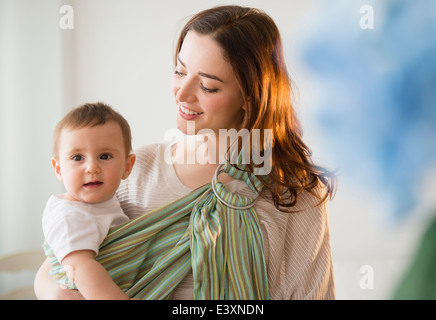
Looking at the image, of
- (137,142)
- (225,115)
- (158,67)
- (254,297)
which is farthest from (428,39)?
(137,142)

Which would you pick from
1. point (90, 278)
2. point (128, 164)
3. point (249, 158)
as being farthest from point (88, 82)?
point (90, 278)

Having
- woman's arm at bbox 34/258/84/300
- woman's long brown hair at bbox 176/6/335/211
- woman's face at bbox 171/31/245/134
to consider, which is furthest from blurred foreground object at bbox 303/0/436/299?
woman's arm at bbox 34/258/84/300

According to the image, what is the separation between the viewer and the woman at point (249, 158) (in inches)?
38.2

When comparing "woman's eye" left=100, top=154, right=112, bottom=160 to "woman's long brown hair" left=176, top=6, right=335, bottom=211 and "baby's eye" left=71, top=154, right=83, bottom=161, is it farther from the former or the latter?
"woman's long brown hair" left=176, top=6, right=335, bottom=211

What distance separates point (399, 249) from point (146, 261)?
0.81 m

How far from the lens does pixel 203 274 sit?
35.2 inches

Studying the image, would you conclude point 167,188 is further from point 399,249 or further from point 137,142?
point 399,249

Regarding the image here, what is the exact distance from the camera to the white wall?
133 cm

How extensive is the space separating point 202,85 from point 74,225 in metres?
0.39

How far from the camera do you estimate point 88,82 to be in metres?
1.35

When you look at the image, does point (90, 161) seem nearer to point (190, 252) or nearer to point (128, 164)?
point (128, 164)

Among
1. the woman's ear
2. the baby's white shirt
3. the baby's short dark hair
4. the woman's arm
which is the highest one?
the baby's short dark hair

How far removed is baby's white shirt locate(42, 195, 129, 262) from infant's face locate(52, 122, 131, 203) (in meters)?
0.02

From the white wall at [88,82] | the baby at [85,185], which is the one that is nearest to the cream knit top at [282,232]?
the baby at [85,185]
